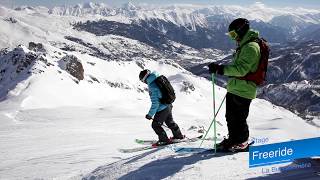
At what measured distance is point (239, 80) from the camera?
359 inches

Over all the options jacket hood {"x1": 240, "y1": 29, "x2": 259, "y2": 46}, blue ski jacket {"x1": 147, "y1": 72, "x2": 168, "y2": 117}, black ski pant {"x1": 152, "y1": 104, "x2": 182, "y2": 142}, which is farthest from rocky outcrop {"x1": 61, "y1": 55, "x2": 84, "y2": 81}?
jacket hood {"x1": 240, "y1": 29, "x2": 259, "y2": 46}

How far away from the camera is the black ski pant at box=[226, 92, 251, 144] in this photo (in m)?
9.23

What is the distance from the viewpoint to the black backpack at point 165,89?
38.7ft

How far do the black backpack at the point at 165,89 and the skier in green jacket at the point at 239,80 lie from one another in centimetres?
261

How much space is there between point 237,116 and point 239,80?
0.85 metres

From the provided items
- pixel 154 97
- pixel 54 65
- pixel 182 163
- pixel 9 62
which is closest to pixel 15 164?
pixel 154 97

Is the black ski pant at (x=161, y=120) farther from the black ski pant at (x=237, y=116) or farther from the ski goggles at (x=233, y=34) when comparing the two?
the ski goggles at (x=233, y=34)

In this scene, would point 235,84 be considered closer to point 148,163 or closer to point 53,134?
point 148,163

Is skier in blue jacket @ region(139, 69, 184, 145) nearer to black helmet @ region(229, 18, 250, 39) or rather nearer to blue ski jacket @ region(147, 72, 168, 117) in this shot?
blue ski jacket @ region(147, 72, 168, 117)

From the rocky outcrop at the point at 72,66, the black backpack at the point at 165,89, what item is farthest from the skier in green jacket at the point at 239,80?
the rocky outcrop at the point at 72,66

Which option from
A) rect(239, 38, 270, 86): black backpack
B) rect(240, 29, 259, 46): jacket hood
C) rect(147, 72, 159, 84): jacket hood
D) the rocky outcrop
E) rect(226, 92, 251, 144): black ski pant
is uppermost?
rect(240, 29, 259, 46): jacket hood

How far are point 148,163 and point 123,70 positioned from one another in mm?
125325

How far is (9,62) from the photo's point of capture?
287 feet

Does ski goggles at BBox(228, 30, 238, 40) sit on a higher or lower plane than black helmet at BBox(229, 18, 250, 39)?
lower
